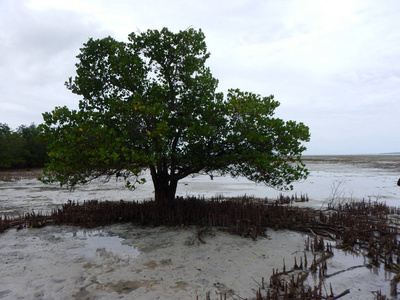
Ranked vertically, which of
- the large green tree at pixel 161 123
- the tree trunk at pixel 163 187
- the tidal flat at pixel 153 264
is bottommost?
the tidal flat at pixel 153 264

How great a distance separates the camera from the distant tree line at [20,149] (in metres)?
34.5

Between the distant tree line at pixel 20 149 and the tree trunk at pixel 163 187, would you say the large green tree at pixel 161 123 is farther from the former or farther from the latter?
the distant tree line at pixel 20 149

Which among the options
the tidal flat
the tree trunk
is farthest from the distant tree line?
the tidal flat

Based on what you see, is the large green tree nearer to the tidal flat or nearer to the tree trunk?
the tree trunk

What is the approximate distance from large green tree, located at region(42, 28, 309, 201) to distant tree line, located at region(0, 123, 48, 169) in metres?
28.5

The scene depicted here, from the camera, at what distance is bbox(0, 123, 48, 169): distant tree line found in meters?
34.5

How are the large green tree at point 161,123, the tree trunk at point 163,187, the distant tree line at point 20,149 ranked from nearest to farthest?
the large green tree at point 161,123 → the tree trunk at point 163,187 → the distant tree line at point 20,149

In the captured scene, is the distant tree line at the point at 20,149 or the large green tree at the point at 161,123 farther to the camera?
the distant tree line at the point at 20,149

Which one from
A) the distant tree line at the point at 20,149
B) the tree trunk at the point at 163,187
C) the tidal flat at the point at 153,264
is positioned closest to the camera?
the tidal flat at the point at 153,264

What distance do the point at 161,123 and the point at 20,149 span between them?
1540 inches

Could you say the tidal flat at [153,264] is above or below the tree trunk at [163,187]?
below

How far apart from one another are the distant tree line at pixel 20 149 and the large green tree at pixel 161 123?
28471mm

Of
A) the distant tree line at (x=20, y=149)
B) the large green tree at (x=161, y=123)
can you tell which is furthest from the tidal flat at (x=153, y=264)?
the distant tree line at (x=20, y=149)

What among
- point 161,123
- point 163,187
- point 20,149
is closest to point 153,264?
point 161,123
